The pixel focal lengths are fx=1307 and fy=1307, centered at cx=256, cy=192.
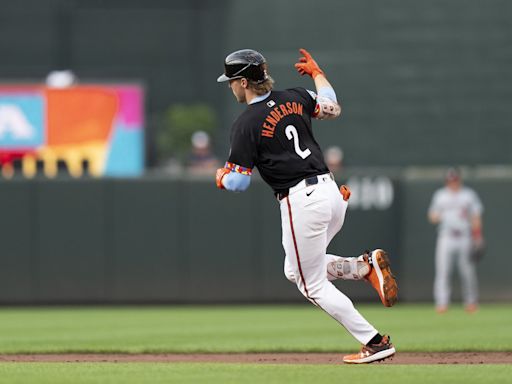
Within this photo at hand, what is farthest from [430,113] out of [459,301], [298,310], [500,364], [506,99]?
[500,364]

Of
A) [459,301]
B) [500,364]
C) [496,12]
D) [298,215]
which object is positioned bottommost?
[459,301]

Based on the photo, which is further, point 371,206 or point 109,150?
point 109,150

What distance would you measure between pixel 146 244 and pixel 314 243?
358 inches

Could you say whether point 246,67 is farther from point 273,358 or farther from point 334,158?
point 334,158

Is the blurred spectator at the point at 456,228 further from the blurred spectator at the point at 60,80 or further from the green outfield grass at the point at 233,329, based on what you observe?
the blurred spectator at the point at 60,80

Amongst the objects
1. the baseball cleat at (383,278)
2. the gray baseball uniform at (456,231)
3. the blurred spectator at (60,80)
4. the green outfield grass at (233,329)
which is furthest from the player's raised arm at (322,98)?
the blurred spectator at (60,80)

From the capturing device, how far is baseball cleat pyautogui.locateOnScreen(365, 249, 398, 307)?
8.34 m

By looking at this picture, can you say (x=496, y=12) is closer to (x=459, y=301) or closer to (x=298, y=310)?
(x=459, y=301)

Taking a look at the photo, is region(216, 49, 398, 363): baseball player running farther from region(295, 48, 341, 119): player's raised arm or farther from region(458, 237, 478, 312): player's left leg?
region(458, 237, 478, 312): player's left leg

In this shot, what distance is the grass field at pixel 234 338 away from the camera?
7832mm

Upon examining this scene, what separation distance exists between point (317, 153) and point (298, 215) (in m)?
0.45

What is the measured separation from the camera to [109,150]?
22328mm

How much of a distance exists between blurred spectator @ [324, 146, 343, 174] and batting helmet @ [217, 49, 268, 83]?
29.8 ft

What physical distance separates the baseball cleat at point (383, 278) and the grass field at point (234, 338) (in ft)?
1.46
